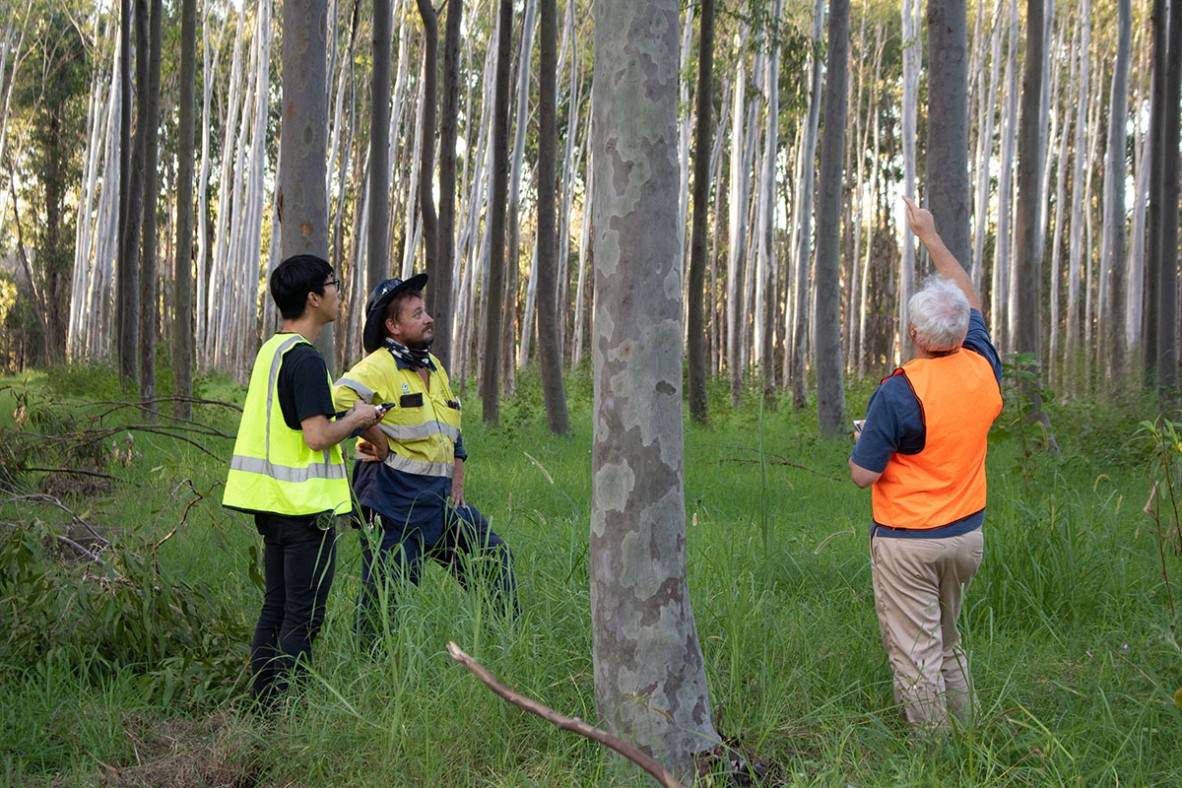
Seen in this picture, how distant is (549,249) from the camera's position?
43.3 feet

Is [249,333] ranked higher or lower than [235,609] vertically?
higher

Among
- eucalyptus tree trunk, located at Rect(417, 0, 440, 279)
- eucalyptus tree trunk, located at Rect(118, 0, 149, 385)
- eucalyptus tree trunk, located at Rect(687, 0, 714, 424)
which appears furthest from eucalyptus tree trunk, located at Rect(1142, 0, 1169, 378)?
eucalyptus tree trunk, located at Rect(118, 0, 149, 385)

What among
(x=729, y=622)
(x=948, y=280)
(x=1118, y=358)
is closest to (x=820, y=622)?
(x=729, y=622)

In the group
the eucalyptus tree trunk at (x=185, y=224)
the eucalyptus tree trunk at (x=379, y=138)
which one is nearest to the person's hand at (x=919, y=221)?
the eucalyptus tree trunk at (x=379, y=138)

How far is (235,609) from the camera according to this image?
5.05m

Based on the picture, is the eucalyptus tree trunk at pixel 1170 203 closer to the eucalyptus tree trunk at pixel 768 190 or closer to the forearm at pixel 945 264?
the eucalyptus tree trunk at pixel 768 190

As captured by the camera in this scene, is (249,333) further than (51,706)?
Yes

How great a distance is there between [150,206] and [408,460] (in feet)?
36.3

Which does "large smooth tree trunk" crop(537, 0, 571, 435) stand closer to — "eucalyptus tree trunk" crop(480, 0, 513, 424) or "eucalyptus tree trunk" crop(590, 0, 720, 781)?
"eucalyptus tree trunk" crop(480, 0, 513, 424)

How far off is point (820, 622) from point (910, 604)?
96 cm

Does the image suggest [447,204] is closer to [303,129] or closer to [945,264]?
[303,129]

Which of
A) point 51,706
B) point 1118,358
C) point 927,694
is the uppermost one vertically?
point 1118,358

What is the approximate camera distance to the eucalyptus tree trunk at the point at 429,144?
41.0ft

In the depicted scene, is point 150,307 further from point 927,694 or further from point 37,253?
point 37,253
